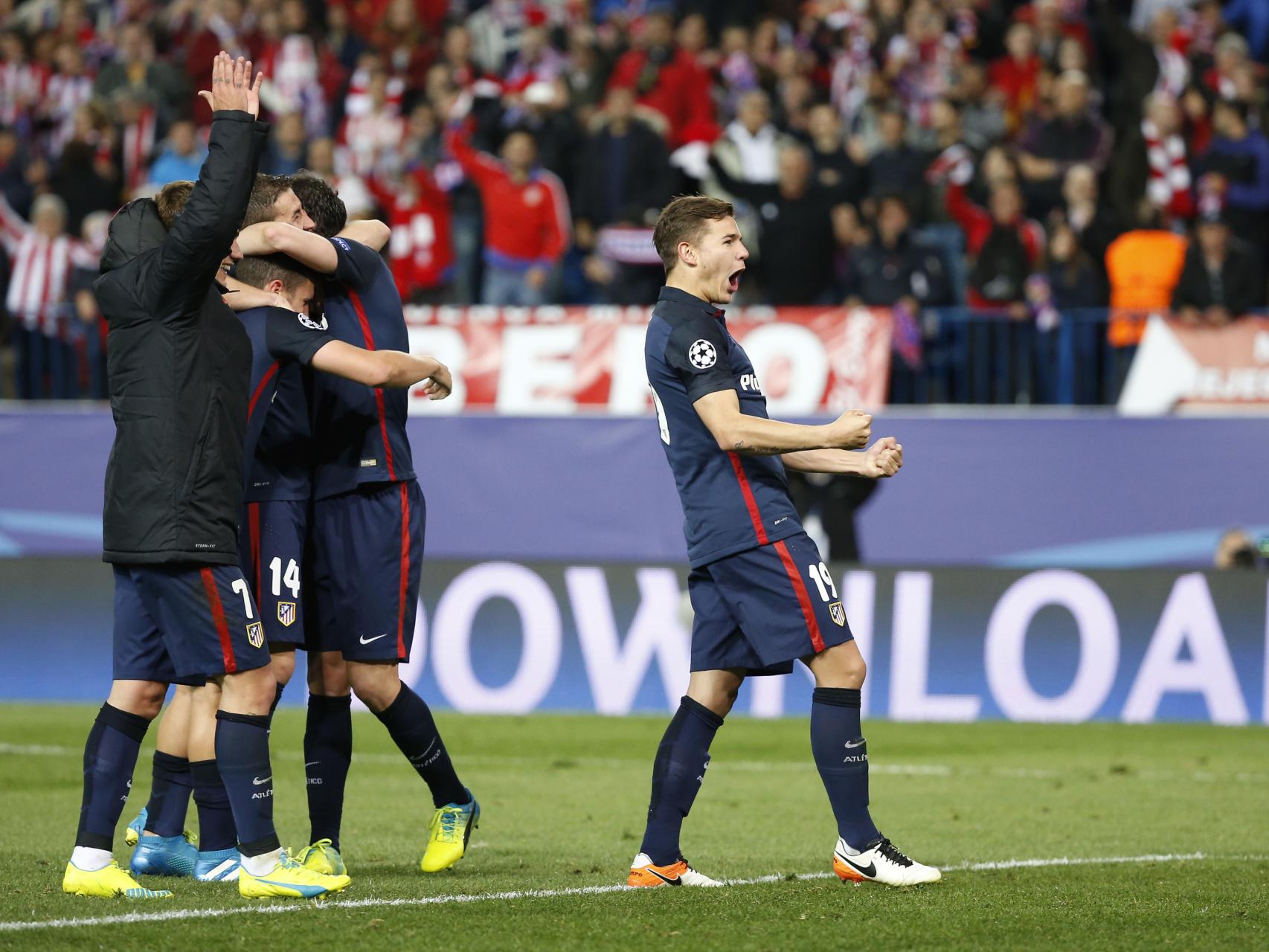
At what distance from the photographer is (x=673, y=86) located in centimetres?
1917

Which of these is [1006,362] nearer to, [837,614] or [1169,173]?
[1169,173]

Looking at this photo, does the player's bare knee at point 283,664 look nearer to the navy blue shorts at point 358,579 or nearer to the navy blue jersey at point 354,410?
the navy blue shorts at point 358,579

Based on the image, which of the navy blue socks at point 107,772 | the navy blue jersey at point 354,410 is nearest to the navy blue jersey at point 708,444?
the navy blue jersey at point 354,410

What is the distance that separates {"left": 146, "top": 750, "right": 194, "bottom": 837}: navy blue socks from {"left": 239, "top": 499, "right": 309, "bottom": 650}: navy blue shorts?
0.72 metres

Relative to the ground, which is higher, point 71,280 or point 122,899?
point 71,280

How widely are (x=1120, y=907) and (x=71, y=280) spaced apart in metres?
14.2

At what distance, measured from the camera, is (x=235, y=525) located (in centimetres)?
633

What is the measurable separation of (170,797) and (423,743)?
→ 0.97m

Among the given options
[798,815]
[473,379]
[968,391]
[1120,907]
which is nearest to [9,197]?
[473,379]

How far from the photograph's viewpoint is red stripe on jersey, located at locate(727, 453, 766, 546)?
21.8 feet

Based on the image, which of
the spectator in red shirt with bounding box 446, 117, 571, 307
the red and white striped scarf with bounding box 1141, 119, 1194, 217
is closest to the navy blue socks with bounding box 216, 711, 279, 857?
the spectator in red shirt with bounding box 446, 117, 571, 307

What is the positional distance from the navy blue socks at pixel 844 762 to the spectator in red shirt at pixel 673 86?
12718 mm

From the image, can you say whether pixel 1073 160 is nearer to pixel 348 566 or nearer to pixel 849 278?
pixel 849 278

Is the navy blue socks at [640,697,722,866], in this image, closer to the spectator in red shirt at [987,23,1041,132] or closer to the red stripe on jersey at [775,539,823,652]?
the red stripe on jersey at [775,539,823,652]
